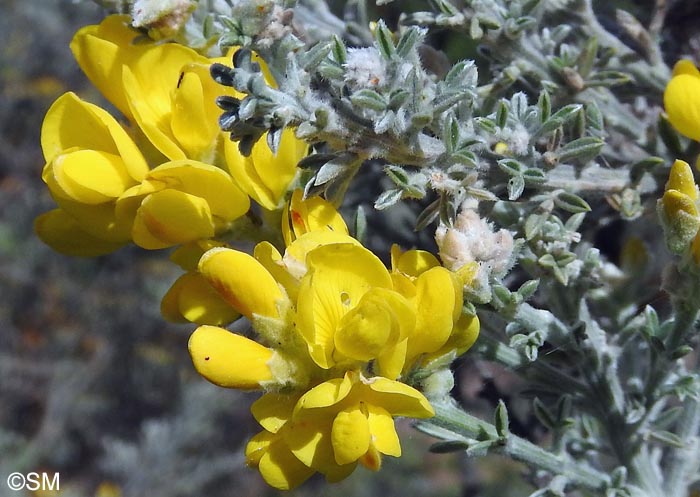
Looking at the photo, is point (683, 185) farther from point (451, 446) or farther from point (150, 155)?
point (150, 155)

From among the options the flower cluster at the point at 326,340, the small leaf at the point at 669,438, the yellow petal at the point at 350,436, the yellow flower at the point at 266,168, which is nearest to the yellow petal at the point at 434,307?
the flower cluster at the point at 326,340

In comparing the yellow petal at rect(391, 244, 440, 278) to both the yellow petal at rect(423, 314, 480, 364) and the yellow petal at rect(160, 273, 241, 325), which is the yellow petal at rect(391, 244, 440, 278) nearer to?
the yellow petal at rect(423, 314, 480, 364)

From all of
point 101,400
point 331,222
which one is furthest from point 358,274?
point 101,400

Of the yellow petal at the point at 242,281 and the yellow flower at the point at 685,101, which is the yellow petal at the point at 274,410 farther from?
the yellow flower at the point at 685,101

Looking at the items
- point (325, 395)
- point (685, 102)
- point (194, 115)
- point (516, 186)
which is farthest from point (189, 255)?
point (685, 102)

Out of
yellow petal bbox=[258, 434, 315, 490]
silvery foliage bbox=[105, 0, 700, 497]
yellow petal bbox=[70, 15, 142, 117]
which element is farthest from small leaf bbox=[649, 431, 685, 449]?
yellow petal bbox=[70, 15, 142, 117]

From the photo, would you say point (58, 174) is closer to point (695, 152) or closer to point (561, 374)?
point (561, 374)

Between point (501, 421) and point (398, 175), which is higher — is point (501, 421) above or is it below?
below
